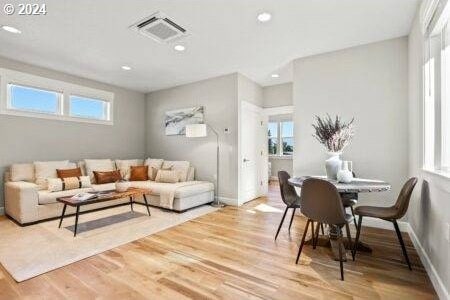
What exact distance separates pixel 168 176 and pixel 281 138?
522cm

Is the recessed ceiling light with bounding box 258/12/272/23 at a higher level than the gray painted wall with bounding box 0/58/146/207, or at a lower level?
higher

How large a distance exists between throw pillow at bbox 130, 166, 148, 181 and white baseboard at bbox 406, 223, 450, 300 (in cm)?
471

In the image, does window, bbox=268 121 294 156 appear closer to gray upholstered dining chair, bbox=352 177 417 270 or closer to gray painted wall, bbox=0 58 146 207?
gray painted wall, bbox=0 58 146 207

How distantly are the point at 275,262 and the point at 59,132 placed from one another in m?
4.72

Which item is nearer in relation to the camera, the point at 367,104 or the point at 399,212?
the point at 399,212

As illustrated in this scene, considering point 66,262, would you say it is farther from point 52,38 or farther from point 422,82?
point 422,82

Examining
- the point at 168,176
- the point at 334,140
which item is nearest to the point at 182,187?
the point at 168,176

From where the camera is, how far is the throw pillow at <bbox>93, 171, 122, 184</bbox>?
4664mm

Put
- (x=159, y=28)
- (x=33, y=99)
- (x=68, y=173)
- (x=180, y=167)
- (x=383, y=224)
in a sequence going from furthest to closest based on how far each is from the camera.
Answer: (x=180, y=167) < (x=33, y=99) < (x=68, y=173) < (x=383, y=224) < (x=159, y=28)

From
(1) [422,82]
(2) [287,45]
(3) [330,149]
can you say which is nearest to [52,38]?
(2) [287,45]

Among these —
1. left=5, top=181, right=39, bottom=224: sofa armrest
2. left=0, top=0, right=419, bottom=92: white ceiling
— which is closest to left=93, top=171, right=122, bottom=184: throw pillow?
left=5, top=181, right=39, bottom=224: sofa armrest

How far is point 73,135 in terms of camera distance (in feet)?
16.0

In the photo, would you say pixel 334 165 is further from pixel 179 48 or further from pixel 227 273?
pixel 179 48

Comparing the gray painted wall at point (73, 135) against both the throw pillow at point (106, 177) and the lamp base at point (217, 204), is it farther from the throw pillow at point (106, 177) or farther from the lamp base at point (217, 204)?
the lamp base at point (217, 204)
